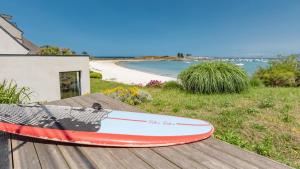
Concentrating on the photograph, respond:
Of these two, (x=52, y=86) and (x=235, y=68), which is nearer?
(x=235, y=68)

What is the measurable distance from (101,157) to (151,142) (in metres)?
0.47

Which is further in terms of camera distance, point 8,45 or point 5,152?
point 8,45

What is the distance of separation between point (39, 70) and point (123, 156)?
7492 millimetres

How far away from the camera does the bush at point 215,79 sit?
22.0ft

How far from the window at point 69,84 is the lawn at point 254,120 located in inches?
191

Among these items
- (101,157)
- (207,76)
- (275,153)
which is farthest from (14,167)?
(207,76)

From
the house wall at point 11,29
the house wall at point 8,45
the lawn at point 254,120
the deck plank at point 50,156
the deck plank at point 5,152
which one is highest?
the house wall at point 11,29

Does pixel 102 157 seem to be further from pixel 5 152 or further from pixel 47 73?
pixel 47 73

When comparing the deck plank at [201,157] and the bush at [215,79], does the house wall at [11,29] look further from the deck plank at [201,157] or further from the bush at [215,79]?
the deck plank at [201,157]

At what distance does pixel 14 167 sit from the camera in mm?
1494

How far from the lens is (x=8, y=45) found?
1088cm

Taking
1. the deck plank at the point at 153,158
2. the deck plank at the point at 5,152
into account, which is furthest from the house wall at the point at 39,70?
the deck plank at the point at 153,158

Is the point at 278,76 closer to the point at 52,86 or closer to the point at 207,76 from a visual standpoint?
the point at 207,76

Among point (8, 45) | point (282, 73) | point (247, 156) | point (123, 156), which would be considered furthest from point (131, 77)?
point (247, 156)
